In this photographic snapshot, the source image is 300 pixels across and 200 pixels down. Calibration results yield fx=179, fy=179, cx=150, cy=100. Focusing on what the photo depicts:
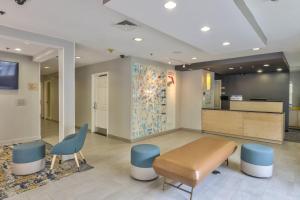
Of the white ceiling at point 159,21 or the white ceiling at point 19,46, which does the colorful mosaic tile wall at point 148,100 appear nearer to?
the white ceiling at point 159,21

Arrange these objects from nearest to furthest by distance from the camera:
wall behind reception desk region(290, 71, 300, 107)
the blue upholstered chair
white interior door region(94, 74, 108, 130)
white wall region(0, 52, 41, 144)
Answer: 1. the blue upholstered chair
2. white wall region(0, 52, 41, 144)
3. white interior door region(94, 74, 108, 130)
4. wall behind reception desk region(290, 71, 300, 107)

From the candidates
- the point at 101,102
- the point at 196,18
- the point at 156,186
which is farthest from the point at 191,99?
the point at 196,18

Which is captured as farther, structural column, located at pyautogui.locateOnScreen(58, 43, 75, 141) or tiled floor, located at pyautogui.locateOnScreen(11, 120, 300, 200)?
structural column, located at pyautogui.locateOnScreen(58, 43, 75, 141)

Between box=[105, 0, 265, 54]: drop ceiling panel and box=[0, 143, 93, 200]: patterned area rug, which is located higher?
box=[105, 0, 265, 54]: drop ceiling panel

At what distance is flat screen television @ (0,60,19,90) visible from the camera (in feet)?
16.6

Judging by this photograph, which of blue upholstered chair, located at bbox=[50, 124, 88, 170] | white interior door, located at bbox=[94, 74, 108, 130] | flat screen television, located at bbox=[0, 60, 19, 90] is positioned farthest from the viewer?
white interior door, located at bbox=[94, 74, 108, 130]

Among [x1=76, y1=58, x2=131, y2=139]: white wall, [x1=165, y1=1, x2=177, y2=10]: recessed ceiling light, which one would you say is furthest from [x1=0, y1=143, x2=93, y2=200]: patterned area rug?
[x1=165, y1=1, x2=177, y2=10]: recessed ceiling light

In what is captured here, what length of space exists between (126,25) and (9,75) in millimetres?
4284

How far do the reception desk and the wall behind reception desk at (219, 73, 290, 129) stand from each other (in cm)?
227

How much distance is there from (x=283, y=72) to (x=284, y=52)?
323 cm

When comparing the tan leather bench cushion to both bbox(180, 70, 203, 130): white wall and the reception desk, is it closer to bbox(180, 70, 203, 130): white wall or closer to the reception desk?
the reception desk

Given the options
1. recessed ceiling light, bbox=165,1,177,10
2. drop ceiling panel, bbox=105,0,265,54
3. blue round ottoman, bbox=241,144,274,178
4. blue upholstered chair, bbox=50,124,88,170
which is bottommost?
blue round ottoman, bbox=241,144,274,178

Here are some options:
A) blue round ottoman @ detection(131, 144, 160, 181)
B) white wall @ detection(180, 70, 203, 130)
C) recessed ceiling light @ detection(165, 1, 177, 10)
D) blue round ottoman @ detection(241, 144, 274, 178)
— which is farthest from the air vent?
white wall @ detection(180, 70, 203, 130)

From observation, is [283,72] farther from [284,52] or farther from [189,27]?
[189,27]
